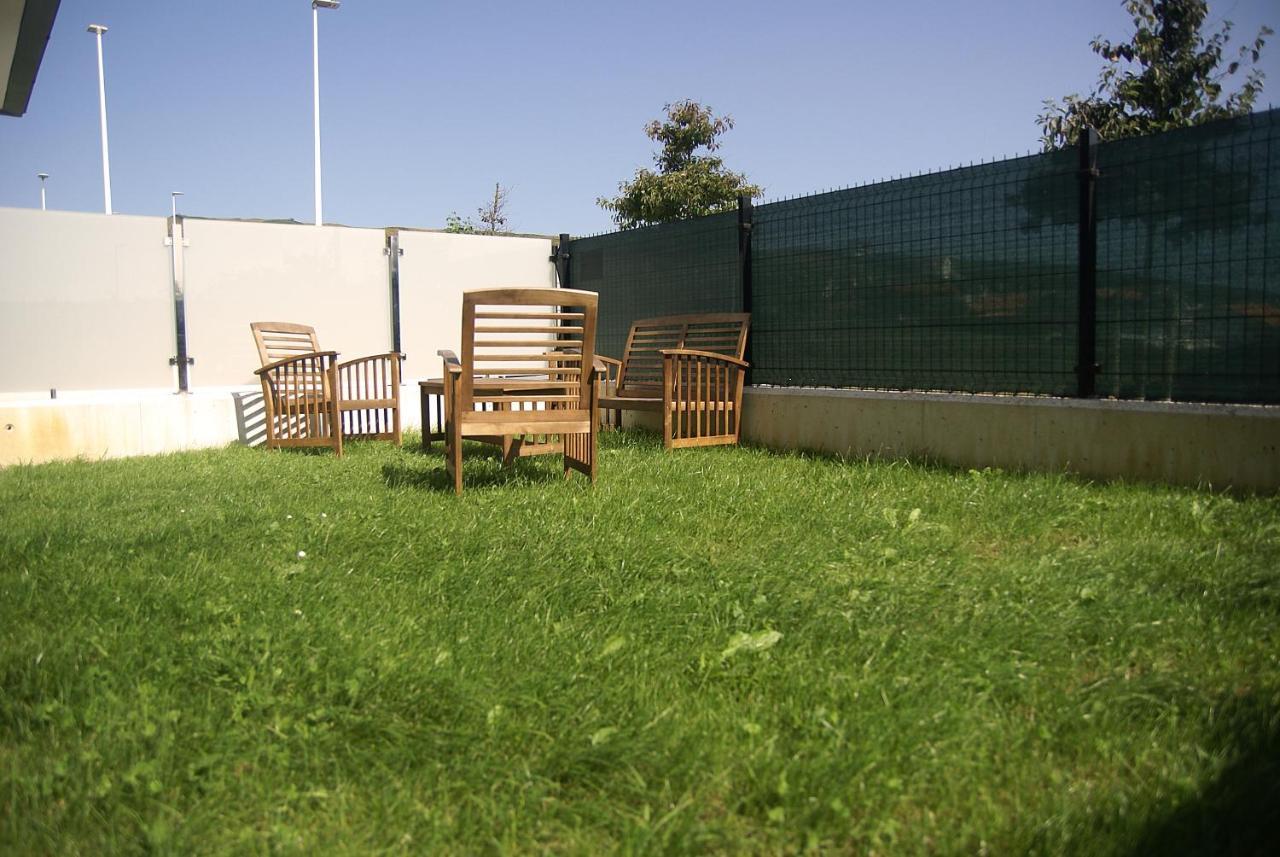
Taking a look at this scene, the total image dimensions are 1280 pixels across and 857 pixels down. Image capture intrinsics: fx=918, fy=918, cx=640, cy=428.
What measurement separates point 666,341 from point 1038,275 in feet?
10.8

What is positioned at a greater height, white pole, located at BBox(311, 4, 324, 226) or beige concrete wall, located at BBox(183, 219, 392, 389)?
white pole, located at BBox(311, 4, 324, 226)

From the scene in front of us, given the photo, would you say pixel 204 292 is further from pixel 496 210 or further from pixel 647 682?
pixel 496 210

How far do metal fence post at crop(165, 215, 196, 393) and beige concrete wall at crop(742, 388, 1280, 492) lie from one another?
499 cm

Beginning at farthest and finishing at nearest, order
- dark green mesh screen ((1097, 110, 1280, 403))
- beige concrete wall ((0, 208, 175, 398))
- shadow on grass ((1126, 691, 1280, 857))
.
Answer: beige concrete wall ((0, 208, 175, 398))
dark green mesh screen ((1097, 110, 1280, 403))
shadow on grass ((1126, 691, 1280, 857))

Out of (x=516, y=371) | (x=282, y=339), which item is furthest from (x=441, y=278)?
(x=516, y=371)

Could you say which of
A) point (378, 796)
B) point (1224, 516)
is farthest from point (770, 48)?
point (378, 796)

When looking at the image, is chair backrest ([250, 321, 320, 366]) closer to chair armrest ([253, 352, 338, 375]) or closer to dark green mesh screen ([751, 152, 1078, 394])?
chair armrest ([253, 352, 338, 375])

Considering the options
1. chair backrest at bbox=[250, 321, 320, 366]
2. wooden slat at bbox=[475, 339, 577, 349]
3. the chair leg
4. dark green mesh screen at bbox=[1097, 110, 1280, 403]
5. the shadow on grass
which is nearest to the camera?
the shadow on grass

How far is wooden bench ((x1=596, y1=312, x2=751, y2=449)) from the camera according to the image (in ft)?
22.1

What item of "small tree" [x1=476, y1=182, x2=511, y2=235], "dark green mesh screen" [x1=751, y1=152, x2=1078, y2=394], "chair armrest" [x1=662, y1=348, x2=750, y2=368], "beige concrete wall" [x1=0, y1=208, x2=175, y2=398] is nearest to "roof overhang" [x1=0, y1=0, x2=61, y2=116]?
"beige concrete wall" [x1=0, y1=208, x2=175, y2=398]

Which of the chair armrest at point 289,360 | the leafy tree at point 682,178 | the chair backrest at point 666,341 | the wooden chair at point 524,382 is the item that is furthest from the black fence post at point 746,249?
the leafy tree at point 682,178

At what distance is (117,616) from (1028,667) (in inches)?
105

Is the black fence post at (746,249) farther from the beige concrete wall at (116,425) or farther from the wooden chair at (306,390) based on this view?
the beige concrete wall at (116,425)

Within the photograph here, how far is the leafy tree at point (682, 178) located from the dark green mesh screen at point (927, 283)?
1676cm
